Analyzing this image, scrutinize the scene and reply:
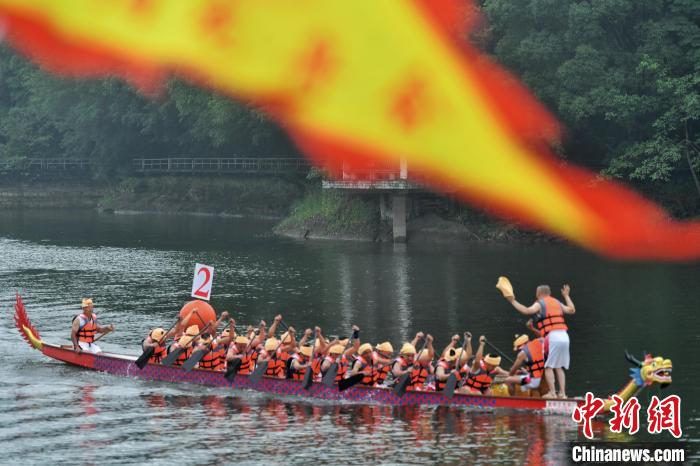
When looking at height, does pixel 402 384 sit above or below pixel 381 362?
below

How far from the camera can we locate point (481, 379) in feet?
152

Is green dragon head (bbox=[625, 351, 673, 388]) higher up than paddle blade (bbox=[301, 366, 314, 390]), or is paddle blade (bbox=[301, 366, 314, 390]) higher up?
green dragon head (bbox=[625, 351, 673, 388])

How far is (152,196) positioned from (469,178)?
191ft

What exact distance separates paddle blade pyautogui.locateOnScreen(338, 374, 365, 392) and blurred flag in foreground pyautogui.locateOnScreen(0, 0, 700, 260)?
4931 cm

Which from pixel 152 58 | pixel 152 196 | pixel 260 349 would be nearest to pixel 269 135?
pixel 152 58

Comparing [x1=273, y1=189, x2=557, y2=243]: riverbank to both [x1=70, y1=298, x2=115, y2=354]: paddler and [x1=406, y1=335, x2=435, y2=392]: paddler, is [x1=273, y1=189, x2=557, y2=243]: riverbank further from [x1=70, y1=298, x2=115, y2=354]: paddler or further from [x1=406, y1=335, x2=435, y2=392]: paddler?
[x1=406, y1=335, x2=435, y2=392]: paddler

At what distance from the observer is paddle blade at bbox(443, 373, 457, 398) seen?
4606 cm

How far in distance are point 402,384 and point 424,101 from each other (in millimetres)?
52908

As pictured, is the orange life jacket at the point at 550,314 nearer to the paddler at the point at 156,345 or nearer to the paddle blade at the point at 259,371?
the paddle blade at the point at 259,371

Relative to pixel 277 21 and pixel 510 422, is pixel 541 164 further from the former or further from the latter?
pixel 510 422

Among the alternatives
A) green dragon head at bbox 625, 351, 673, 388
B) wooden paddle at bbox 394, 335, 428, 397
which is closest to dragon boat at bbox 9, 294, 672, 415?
green dragon head at bbox 625, 351, 673, 388

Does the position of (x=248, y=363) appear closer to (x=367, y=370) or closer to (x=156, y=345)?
(x=156, y=345)

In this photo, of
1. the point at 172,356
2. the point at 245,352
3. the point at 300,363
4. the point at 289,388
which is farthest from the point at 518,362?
the point at 172,356

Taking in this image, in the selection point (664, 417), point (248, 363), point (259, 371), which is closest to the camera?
point (664, 417)
